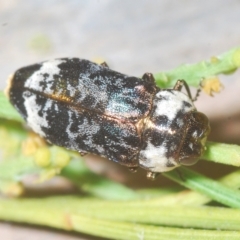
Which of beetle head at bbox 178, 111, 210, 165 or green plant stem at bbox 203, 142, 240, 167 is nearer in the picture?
green plant stem at bbox 203, 142, 240, 167

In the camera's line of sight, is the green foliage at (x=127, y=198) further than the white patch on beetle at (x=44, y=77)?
No

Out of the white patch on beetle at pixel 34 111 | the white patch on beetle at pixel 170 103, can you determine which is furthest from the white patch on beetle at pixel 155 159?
the white patch on beetle at pixel 34 111

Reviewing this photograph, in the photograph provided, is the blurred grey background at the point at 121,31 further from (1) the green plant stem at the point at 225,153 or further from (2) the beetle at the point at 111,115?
(1) the green plant stem at the point at 225,153

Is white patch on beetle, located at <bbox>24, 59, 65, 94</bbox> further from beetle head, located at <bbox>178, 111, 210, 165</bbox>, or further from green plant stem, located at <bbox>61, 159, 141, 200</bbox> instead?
beetle head, located at <bbox>178, 111, 210, 165</bbox>

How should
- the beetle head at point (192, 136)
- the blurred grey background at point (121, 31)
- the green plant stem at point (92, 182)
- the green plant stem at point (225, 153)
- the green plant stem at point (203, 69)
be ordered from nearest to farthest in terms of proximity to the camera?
the green plant stem at point (225, 153) → the green plant stem at point (203, 69) → the beetle head at point (192, 136) → the green plant stem at point (92, 182) → the blurred grey background at point (121, 31)

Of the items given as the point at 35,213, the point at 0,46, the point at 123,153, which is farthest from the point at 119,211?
the point at 0,46

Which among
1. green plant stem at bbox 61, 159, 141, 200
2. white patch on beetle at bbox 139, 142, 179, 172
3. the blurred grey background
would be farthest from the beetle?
the blurred grey background
